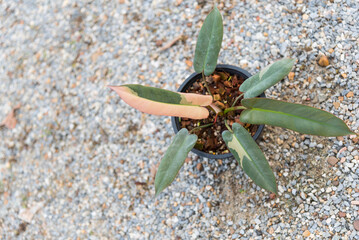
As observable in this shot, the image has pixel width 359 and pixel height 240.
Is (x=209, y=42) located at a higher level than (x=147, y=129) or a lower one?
higher

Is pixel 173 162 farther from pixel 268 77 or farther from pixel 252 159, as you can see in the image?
pixel 268 77

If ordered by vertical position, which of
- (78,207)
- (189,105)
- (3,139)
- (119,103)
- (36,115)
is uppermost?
(189,105)

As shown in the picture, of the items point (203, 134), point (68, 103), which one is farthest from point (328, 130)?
point (68, 103)

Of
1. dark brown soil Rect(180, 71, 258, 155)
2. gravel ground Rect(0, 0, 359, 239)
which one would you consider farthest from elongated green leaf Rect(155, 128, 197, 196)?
gravel ground Rect(0, 0, 359, 239)

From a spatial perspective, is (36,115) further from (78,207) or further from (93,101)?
(78,207)

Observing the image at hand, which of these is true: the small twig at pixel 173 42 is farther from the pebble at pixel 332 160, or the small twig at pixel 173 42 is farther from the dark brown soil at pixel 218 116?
the pebble at pixel 332 160

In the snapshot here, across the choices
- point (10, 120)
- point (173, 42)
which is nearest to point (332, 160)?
point (173, 42)
